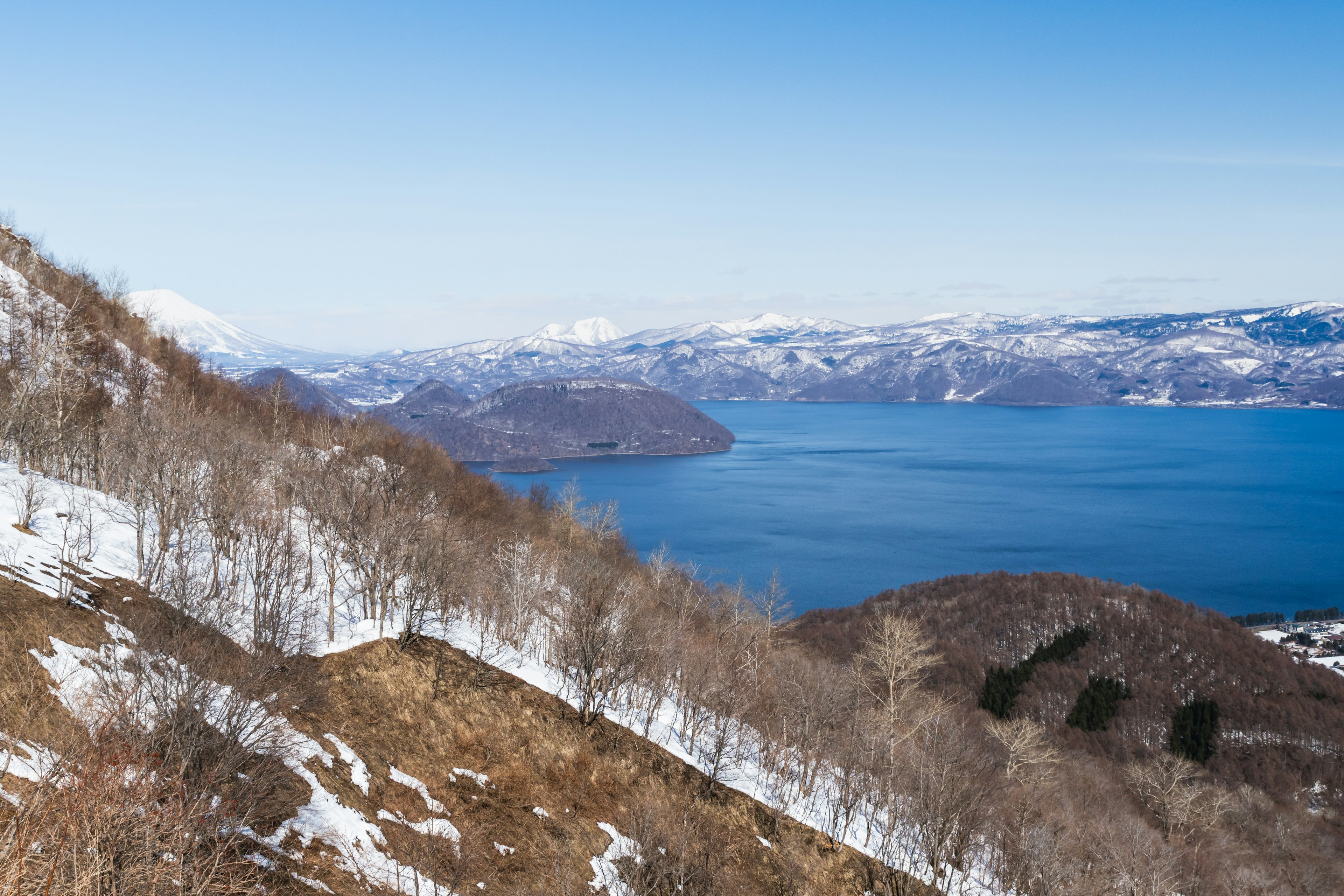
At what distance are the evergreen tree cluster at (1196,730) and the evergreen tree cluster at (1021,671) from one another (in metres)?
12.8

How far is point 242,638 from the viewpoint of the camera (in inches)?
1054

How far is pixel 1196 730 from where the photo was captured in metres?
77.1

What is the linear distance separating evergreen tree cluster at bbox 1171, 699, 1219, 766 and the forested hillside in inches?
770

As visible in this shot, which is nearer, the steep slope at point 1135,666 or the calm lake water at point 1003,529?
the steep slope at point 1135,666

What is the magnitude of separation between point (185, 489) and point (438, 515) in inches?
677

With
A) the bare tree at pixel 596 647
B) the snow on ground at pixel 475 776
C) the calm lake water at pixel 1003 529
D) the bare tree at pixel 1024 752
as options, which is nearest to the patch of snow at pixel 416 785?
the snow on ground at pixel 475 776

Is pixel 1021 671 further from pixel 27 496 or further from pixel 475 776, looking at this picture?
pixel 27 496

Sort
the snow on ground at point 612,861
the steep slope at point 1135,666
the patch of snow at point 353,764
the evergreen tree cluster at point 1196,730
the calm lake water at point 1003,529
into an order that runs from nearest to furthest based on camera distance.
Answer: the patch of snow at point 353,764, the snow on ground at point 612,861, the steep slope at point 1135,666, the evergreen tree cluster at point 1196,730, the calm lake water at point 1003,529

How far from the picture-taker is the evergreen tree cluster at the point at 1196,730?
75.1m

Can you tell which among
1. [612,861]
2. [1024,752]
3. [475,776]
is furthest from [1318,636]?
[475,776]

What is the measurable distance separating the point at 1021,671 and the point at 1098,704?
27.7 ft

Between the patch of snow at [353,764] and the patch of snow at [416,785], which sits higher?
the patch of snow at [353,764]

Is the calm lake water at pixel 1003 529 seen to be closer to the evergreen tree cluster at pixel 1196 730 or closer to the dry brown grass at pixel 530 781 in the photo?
the evergreen tree cluster at pixel 1196 730

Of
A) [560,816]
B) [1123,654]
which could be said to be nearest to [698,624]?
[560,816]
